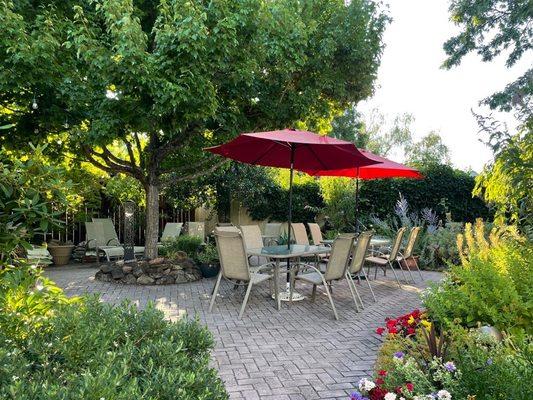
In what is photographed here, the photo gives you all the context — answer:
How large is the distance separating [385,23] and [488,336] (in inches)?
306

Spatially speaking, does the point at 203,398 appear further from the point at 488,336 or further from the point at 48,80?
the point at 48,80

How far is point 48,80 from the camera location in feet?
19.4

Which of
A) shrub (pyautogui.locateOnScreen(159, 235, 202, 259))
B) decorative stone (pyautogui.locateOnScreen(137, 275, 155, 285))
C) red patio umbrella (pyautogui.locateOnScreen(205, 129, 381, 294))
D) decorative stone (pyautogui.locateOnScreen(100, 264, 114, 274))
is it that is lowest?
decorative stone (pyautogui.locateOnScreen(137, 275, 155, 285))

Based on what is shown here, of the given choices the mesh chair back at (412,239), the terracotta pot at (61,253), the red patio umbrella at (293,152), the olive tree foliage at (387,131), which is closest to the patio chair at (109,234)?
the terracotta pot at (61,253)

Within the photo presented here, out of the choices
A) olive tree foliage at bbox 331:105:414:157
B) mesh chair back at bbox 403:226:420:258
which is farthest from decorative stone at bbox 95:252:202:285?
olive tree foliage at bbox 331:105:414:157

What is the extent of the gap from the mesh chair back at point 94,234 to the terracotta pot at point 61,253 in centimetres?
64

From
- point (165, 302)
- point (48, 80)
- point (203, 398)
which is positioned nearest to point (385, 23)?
point (48, 80)

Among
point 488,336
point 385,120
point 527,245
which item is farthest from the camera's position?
point 385,120

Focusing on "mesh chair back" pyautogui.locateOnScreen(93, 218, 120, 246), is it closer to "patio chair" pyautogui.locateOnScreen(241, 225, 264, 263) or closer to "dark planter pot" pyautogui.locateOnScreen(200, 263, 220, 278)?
"dark planter pot" pyautogui.locateOnScreen(200, 263, 220, 278)

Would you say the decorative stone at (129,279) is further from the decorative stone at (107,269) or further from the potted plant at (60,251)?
the potted plant at (60,251)

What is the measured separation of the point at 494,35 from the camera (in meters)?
14.2

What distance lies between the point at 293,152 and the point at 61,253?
674 cm

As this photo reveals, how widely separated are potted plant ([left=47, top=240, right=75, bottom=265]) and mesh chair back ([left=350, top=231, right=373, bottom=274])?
23.8ft

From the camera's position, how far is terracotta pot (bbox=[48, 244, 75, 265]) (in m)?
9.60
